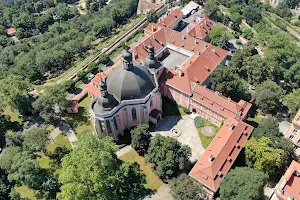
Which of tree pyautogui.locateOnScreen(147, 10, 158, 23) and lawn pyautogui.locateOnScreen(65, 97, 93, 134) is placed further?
tree pyautogui.locateOnScreen(147, 10, 158, 23)

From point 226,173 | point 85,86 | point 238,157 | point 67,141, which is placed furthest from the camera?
point 85,86

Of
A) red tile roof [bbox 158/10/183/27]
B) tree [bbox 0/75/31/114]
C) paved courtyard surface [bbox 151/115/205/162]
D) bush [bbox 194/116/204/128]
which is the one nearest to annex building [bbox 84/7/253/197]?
bush [bbox 194/116/204/128]

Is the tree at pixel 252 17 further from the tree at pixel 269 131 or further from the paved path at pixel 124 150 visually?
the paved path at pixel 124 150

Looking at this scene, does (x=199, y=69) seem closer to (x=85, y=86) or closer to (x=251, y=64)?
(x=251, y=64)

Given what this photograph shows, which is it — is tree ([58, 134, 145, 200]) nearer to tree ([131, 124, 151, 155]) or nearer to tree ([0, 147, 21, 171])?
tree ([131, 124, 151, 155])

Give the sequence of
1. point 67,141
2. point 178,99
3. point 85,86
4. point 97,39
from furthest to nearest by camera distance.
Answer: point 97,39, point 85,86, point 178,99, point 67,141

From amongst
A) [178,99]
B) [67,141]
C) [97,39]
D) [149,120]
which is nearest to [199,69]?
[178,99]

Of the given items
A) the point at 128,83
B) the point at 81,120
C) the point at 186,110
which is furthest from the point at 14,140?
the point at 186,110
